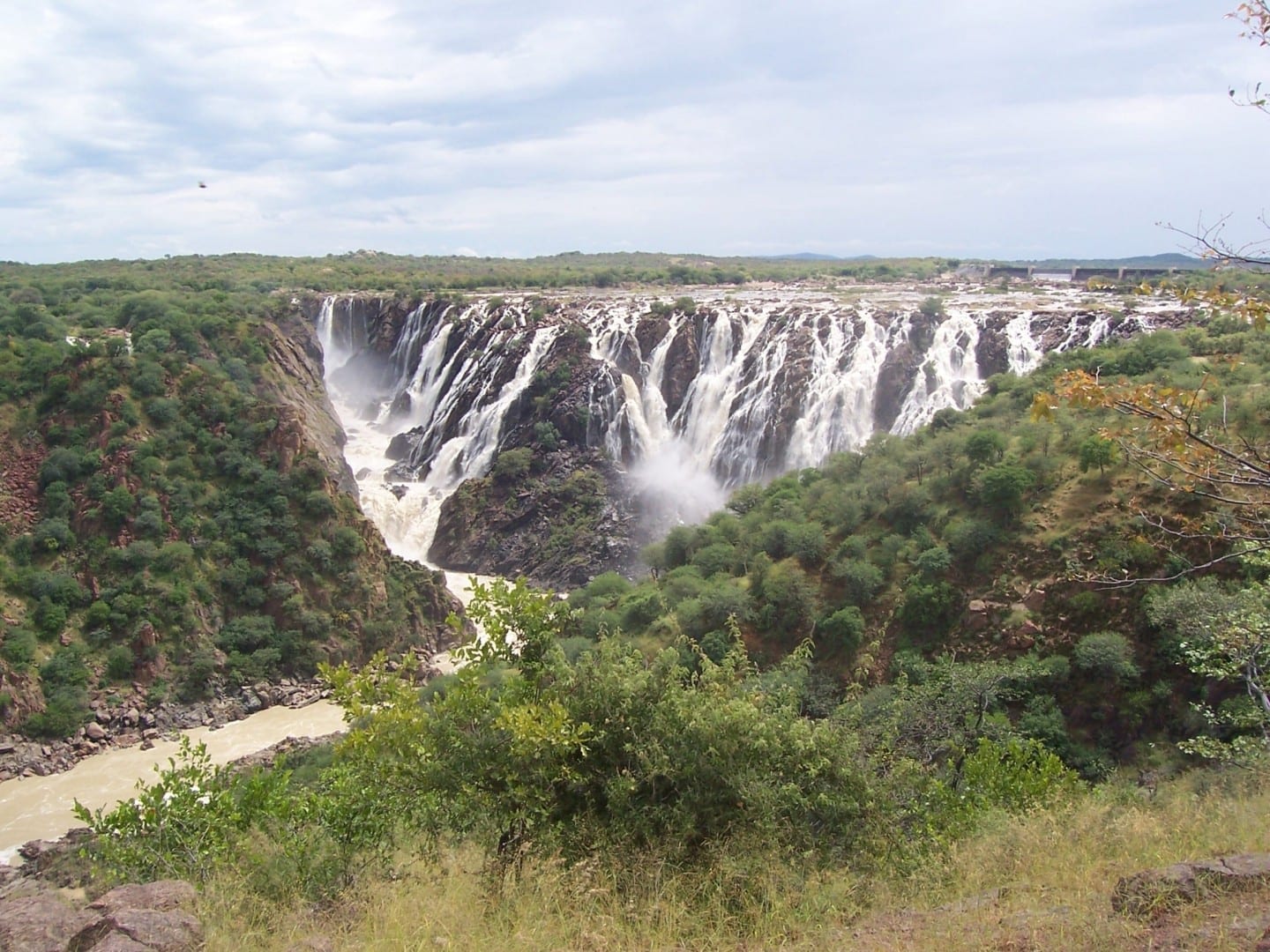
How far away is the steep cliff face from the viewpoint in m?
33.9

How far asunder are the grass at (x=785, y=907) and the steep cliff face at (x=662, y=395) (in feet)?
88.3

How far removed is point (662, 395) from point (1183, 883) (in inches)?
1375

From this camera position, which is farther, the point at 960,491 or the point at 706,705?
the point at 960,491

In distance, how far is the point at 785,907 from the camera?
5.73 meters

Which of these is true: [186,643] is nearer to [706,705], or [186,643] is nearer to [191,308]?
[191,308]

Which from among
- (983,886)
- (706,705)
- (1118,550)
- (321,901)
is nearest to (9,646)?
(321,901)

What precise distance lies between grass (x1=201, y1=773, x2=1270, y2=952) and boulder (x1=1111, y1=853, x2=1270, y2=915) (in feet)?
0.31

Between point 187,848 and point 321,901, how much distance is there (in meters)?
1.86

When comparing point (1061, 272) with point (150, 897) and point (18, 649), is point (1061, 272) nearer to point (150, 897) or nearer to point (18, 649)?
point (18, 649)

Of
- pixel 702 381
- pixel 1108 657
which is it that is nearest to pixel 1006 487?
pixel 1108 657

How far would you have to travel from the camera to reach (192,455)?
29.5 m

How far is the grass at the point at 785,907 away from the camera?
5064 millimetres

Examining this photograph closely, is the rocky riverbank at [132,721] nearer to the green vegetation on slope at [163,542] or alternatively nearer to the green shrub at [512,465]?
the green vegetation on slope at [163,542]

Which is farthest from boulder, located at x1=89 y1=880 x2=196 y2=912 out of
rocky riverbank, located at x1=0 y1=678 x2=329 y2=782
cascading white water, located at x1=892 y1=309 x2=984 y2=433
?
cascading white water, located at x1=892 y1=309 x2=984 y2=433
